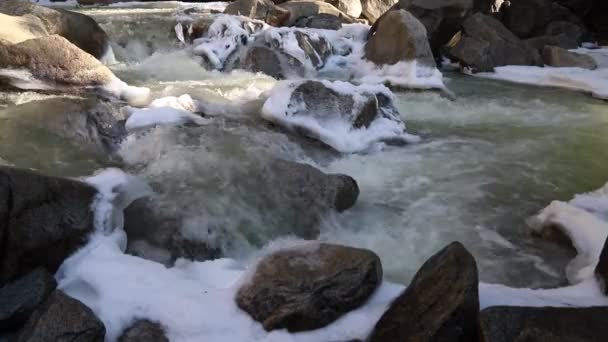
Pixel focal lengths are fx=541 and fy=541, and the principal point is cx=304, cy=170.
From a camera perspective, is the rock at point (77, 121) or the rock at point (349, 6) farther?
the rock at point (349, 6)

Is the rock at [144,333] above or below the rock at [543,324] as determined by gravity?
below

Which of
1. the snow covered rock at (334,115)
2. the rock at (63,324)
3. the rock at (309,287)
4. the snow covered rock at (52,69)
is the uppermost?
the rock at (309,287)

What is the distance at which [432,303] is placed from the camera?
7.57 feet

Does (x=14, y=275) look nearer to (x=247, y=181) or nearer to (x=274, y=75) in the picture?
(x=247, y=181)

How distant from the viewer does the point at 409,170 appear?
5.05 metres

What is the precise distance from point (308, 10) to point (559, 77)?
580 cm

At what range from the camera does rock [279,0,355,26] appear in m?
12.4

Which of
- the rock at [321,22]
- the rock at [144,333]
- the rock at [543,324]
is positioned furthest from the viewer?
the rock at [321,22]

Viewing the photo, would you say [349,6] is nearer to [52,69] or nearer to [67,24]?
[67,24]

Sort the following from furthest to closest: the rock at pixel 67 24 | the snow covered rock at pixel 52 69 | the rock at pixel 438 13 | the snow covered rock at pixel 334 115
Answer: the rock at pixel 438 13
the rock at pixel 67 24
the snow covered rock at pixel 52 69
the snow covered rock at pixel 334 115

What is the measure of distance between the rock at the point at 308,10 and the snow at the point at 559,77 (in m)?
4.15

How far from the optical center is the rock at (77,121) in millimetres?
4832

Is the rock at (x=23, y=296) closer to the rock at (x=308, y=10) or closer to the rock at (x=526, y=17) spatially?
the rock at (x=308, y=10)

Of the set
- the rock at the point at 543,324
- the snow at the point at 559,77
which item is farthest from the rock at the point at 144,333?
the snow at the point at 559,77
